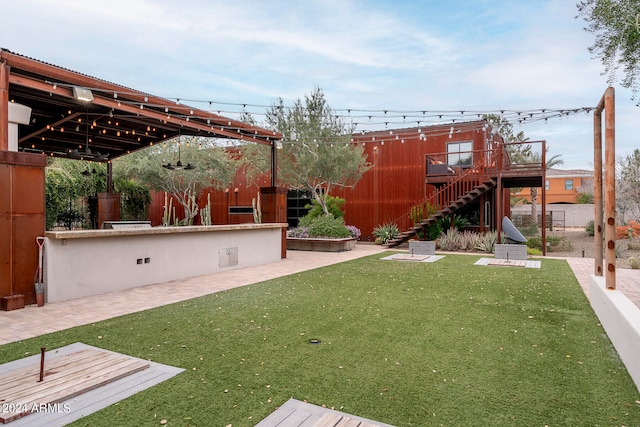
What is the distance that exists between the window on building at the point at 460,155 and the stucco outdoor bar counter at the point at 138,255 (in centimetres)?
891

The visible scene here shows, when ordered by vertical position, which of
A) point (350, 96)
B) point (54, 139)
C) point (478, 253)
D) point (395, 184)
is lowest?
point (478, 253)

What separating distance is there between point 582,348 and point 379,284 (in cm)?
350

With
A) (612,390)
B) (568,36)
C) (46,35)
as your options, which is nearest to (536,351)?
(612,390)

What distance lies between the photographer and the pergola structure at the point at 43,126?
16.8 ft

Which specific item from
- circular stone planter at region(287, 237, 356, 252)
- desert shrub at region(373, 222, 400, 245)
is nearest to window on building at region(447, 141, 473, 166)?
desert shrub at region(373, 222, 400, 245)

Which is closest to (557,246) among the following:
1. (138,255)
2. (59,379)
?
(138,255)

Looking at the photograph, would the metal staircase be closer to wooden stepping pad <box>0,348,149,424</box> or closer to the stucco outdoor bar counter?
the stucco outdoor bar counter

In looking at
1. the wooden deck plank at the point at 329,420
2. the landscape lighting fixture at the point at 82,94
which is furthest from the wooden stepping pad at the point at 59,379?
the landscape lighting fixture at the point at 82,94

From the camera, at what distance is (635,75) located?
4859 mm

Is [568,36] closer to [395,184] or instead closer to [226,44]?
[395,184]

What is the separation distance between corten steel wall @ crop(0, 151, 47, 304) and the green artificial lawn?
5.83ft

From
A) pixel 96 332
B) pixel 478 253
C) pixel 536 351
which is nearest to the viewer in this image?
pixel 536 351

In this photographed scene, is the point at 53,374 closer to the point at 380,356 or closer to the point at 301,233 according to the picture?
the point at 380,356

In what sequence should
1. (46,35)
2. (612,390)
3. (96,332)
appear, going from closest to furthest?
(612,390)
(96,332)
(46,35)
